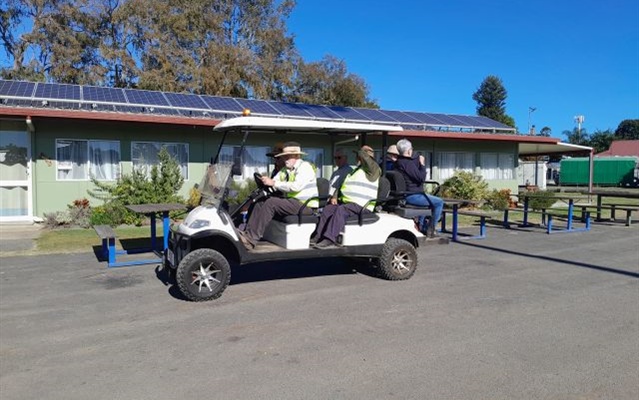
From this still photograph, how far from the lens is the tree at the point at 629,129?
3952 inches

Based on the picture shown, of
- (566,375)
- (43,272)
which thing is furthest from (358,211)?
(43,272)

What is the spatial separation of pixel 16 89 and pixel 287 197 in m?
10.8

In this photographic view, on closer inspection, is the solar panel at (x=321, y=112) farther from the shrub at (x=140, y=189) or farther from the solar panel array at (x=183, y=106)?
the shrub at (x=140, y=189)

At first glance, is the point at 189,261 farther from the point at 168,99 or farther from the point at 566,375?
the point at 168,99

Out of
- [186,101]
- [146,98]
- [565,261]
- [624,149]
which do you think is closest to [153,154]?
[146,98]

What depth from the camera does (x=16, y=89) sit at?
44.0 ft

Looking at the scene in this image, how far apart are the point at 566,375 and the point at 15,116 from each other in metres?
12.4

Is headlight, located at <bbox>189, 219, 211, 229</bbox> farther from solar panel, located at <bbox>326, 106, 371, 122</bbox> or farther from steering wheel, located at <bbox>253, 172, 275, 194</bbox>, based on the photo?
solar panel, located at <bbox>326, 106, 371, 122</bbox>

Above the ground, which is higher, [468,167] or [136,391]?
[468,167]

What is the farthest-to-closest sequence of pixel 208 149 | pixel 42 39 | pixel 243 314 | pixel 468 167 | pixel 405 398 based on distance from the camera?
pixel 42 39
pixel 468 167
pixel 208 149
pixel 243 314
pixel 405 398

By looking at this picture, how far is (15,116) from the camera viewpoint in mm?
11680

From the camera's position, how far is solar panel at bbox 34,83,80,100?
1317 cm

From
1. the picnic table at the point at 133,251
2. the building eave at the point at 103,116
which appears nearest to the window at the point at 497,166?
the building eave at the point at 103,116

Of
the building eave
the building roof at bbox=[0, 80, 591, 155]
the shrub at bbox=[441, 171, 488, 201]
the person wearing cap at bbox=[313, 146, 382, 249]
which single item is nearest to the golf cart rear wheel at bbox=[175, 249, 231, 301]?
the person wearing cap at bbox=[313, 146, 382, 249]
